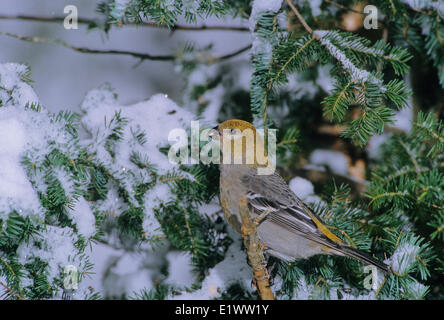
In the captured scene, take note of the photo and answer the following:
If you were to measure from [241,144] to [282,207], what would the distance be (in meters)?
0.46

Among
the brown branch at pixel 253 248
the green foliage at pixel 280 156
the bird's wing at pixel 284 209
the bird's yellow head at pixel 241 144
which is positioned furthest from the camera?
the bird's yellow head at pixel 241 144

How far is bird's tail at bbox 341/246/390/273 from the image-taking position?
7.48 ft

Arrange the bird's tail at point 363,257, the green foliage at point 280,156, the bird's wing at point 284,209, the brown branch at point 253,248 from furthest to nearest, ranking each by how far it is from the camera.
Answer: the bird's wing at point 284,209
the bird's tail at point 363,257
the green foliage at point 280,156
the brown branch at point 253,248

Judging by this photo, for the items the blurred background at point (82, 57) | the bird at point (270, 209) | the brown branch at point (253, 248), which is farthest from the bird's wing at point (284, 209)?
the blurred background at point (82, 57)

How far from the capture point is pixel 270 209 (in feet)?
8.74

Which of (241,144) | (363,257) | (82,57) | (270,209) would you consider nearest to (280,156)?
(241,144)

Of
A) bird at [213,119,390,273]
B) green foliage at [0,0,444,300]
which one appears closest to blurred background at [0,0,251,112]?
green foliage at [0,0,444,300]

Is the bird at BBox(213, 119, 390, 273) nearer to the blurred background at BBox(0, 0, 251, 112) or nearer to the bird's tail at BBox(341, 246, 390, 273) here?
the bird's tail at BBox(341, 246, 390, 273)

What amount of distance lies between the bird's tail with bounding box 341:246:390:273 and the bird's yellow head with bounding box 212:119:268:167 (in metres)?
0.78

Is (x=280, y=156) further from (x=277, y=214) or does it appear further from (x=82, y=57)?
(x=82, y=57)

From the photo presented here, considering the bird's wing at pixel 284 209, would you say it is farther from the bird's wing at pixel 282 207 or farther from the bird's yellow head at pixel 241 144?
the bird's yellow head at pixel 241 144

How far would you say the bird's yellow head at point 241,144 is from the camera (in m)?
2.67

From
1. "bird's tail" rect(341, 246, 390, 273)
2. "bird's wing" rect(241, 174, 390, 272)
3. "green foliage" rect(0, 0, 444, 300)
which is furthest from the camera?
"bird's wing" rect(241, 174, 390, 272)

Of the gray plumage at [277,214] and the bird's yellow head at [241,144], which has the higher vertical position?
the bird's yellow head at [241,144]
